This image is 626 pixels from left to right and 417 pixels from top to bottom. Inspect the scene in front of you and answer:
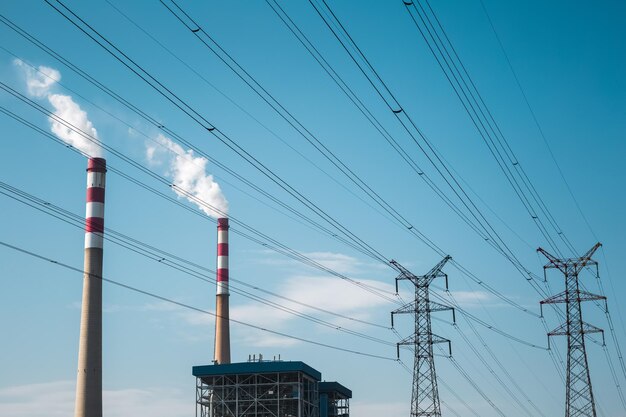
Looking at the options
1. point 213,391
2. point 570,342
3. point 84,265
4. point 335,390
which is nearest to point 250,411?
point 213,391

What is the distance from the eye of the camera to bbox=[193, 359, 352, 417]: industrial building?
6556 cm

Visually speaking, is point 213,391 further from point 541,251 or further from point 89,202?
point 541,251

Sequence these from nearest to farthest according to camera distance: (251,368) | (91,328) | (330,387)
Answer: (91,328) < (251,368) < (330,387)

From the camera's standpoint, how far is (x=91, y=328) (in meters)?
60.2

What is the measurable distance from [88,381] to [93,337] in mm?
3180

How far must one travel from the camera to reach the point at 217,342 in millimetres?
86688

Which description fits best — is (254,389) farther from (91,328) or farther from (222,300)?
(222,300)

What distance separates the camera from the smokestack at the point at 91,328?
2340 inches

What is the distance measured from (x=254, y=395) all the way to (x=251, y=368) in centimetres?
237

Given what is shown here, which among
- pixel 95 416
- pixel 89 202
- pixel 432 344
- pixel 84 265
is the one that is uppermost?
pixel 89 202

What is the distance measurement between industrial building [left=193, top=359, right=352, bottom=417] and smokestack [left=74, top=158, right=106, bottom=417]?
31.7ft

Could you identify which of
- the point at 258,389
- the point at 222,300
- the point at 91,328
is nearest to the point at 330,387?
the point at 258,389

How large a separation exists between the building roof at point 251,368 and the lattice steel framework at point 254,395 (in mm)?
533

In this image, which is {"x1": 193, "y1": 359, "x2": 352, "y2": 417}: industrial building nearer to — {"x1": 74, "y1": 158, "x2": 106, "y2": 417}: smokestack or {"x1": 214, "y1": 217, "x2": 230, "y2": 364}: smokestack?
{"x1": 74, "y1": 158, "x2": 106, "y2": 417}: smokestack
